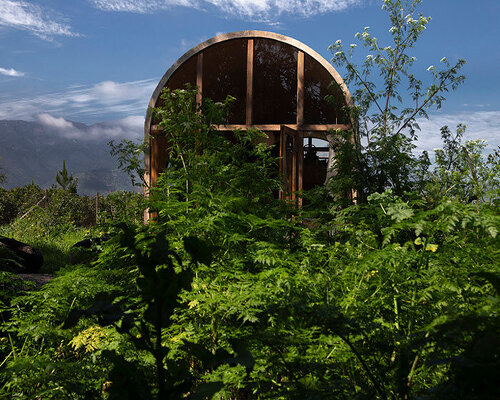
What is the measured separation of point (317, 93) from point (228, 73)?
1.99 meters

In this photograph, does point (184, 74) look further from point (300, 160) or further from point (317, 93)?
point (300, 160)

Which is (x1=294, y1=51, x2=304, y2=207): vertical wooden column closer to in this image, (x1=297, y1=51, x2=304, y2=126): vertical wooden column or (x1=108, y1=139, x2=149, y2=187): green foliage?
(x1=297, y1=51, x2=304, y2=126): vertical wooden column

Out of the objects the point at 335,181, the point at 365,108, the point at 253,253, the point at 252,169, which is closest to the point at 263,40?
the point at 365,108

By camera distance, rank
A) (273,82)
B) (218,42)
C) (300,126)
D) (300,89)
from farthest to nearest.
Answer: (273,82) < (218,42) < (300,89) < (300,126)

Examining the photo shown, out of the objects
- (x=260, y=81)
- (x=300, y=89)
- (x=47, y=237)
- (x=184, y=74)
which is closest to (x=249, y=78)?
(x=260, y=81)

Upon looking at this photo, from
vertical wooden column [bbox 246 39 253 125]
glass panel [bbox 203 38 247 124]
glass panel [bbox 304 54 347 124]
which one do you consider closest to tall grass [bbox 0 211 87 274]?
glass panel [bbox 203 38 247 124]

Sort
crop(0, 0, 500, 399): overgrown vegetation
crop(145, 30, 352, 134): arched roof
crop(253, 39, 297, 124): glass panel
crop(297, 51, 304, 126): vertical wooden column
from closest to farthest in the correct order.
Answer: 1. crop(0, 0, 500, 399): overgrown vegetation
2. crop(297, 51, 304, 126): vertical wooden column
3. crop(145, 30, 352, 134): arched roof
4. crop(253, 39, 297, 124): glass panel

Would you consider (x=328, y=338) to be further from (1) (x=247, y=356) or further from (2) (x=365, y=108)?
(2) (x=365, y=108)

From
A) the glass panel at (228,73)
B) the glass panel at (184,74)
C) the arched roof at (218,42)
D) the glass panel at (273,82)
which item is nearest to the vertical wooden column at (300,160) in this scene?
the glass panel at (273,82)

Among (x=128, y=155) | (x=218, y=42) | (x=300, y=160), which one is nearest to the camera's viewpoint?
(x=128, y=155)

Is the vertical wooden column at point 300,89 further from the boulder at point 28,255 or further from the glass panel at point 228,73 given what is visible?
the boulder at point 28,255

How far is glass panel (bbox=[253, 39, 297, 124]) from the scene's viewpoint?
9812 millimetres

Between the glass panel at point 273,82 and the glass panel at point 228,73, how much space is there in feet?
0.89

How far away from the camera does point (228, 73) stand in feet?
32.8
